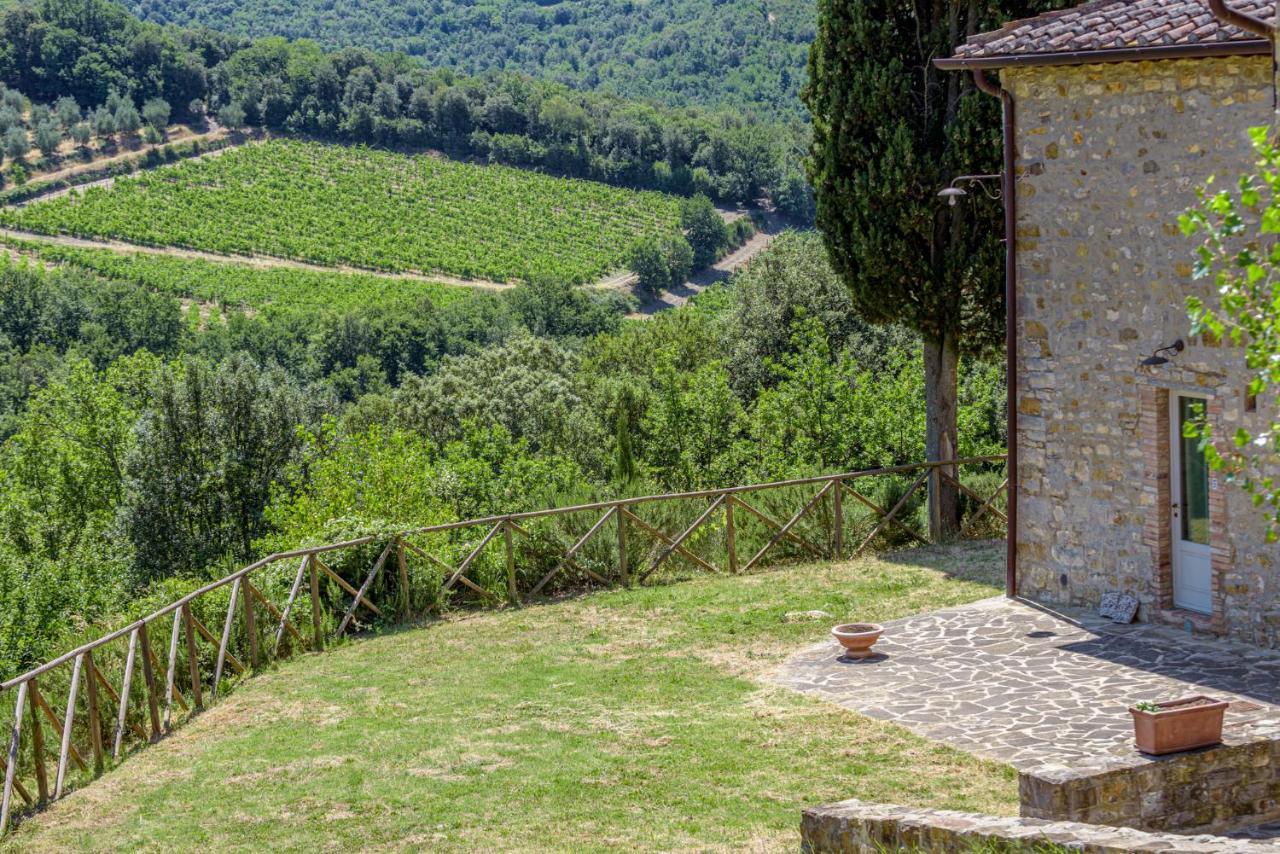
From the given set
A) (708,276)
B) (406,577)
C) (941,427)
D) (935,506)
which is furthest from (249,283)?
(406,577)

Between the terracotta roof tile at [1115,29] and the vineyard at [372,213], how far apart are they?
73740 mm

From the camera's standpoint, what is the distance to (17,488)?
30578 mm

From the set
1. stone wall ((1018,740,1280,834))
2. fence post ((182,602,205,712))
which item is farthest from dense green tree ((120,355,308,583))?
stone wall ((1018,740,1280,834))

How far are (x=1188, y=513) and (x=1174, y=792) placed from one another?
494 centimetres

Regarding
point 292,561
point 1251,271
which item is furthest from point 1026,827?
point 292,561

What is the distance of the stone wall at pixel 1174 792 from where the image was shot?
7.17 metres

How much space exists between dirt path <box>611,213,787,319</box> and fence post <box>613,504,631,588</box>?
68130 millimetres

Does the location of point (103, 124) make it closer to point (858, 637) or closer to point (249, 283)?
point (249, 283)

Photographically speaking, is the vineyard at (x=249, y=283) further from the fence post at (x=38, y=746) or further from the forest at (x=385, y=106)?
the fence post at (x=38, y=746)

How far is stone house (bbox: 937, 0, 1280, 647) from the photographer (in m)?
11.2

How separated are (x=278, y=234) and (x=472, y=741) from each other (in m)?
86.1

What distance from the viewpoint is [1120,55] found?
11453mm

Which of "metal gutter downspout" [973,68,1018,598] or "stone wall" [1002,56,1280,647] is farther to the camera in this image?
"metal gutter downspout" [973,68,1018,598]

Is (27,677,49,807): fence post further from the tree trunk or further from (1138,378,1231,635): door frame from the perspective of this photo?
the tree trunk
